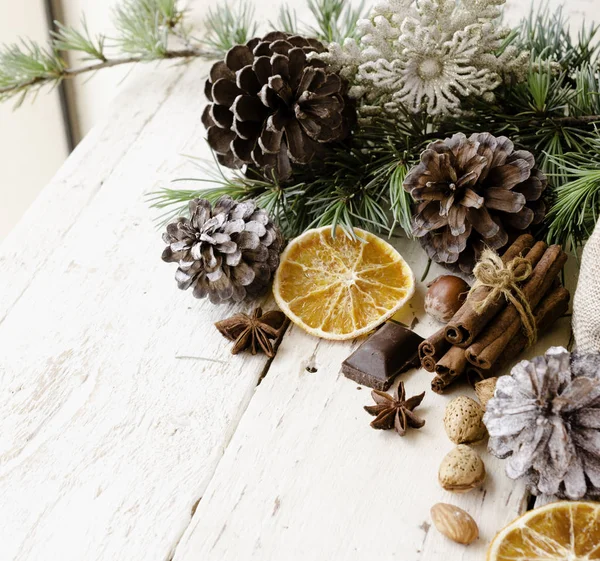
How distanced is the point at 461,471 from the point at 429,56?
22.9 inches

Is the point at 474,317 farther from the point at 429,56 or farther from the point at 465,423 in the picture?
the point at 429,56

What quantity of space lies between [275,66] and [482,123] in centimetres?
32

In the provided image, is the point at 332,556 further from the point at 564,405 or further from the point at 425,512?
the point at 564,405

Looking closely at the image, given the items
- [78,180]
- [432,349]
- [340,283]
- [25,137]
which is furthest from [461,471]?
[25,137]

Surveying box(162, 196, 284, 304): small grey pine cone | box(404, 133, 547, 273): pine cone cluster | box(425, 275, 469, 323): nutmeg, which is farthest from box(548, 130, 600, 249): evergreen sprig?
box(162, 196, 284, 304): small grey pine cone

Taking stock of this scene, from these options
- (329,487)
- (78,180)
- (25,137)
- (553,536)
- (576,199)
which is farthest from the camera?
(25,137)

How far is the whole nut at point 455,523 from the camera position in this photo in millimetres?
820

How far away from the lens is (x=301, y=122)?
109 centimetres

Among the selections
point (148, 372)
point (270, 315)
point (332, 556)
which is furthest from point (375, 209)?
point (332, 556)

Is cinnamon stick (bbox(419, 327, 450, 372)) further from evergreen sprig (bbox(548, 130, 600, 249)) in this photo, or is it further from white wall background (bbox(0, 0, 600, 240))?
white wall background (bbox(0, 0, 600, 240))

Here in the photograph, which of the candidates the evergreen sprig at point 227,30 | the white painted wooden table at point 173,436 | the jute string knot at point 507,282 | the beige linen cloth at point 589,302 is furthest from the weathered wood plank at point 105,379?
the beige linen cloth at point 589,302

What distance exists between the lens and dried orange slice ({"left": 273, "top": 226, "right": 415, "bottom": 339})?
Result: 106 centimetres

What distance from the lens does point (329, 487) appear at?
892 mm

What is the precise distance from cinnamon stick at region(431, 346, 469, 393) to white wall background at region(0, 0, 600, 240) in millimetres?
970
